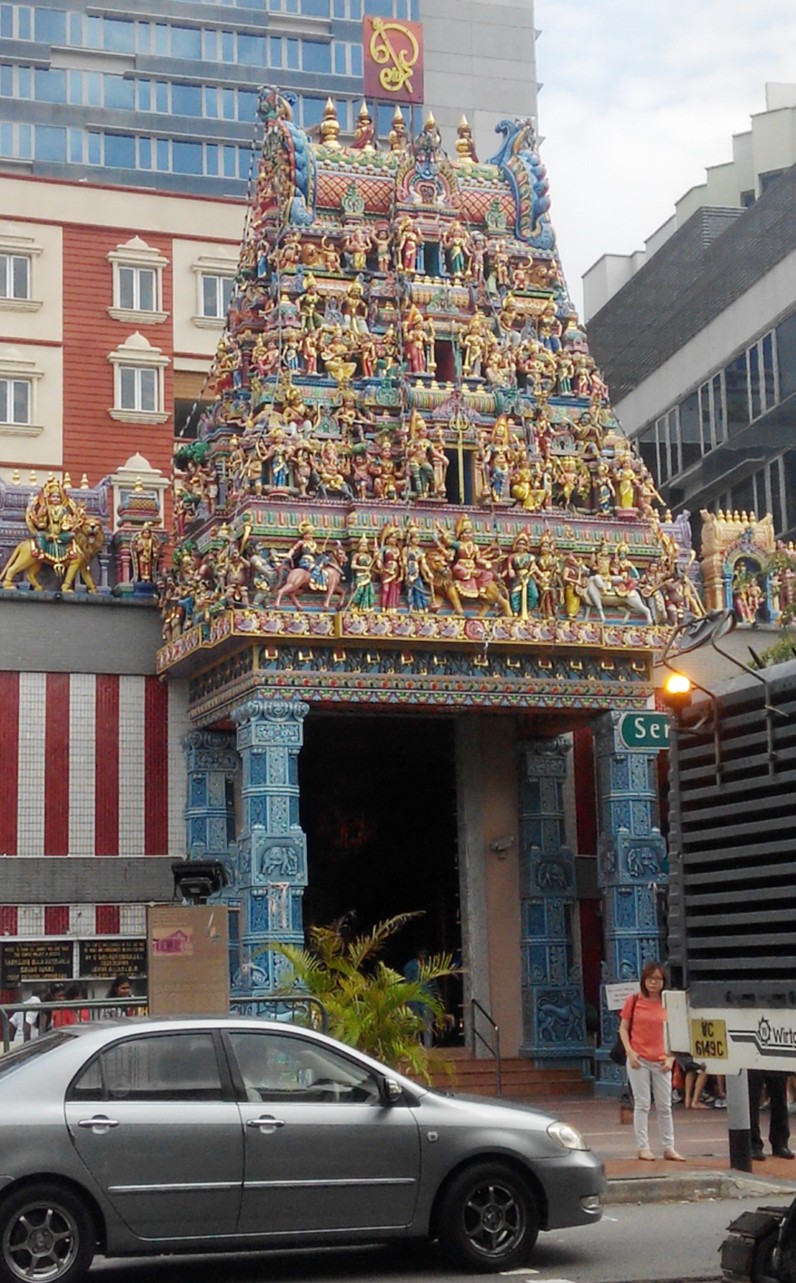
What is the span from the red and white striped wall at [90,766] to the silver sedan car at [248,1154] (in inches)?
548

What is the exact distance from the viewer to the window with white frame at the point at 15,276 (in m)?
42.4

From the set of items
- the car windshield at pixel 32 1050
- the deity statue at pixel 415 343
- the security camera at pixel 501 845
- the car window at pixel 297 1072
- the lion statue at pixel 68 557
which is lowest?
the car window at pixel 297 1072

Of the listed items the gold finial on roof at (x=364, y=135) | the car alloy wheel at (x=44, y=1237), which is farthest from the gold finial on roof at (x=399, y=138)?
the car alloy wheel at (x=44, y=1237)

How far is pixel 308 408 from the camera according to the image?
83.8ft

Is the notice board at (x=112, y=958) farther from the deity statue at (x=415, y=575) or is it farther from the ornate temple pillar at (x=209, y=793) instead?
the deity statue at (x=415, y=575)

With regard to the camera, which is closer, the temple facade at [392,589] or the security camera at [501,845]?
the temple facade at [392,589]

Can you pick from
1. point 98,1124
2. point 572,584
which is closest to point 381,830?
point 572,584

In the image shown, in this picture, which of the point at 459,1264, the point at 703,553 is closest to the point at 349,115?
the point at 703,553

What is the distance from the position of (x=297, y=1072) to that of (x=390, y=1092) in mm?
605

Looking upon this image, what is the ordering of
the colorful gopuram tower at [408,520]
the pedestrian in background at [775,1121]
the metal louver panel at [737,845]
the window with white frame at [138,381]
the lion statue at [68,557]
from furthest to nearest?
the window with white frame at [138,381], the lion statue at [68,557], the colorful gopuram tower at [408,520], the pedestrian in background at [775,1121], the metal louver panel at [737,845]

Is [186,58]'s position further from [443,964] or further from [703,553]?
[443,964]

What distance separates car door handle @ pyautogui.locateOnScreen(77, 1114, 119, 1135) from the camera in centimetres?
1145

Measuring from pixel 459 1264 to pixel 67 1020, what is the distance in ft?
43.8

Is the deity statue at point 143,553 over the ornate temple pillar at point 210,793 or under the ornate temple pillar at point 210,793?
over
